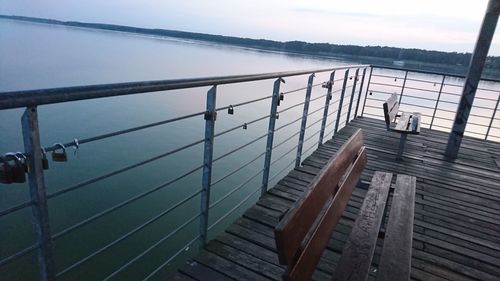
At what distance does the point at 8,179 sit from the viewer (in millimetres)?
951

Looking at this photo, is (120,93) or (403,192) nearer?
(120,93)

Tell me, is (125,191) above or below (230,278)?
below

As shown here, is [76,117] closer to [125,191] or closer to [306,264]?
[125,191]

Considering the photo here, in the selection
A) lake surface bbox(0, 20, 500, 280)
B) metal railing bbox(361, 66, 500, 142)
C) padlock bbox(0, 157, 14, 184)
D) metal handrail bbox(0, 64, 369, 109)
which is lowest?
lake surface bbox(0, 20, 500, 280)

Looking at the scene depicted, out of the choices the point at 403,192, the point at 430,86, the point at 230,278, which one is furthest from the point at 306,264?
the point at 430,86

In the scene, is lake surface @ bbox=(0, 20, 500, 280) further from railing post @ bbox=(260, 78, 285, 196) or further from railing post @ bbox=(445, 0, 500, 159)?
railing post @ bbox=(445, 0, 500, 159)

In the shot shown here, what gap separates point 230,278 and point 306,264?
0.96 metres

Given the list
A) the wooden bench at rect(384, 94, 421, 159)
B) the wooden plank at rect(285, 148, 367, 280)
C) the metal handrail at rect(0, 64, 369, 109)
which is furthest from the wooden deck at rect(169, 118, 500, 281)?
the metal handrail at rect(0, 64, 369, 109)

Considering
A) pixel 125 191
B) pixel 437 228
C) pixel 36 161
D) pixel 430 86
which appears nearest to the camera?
pixel 36 161

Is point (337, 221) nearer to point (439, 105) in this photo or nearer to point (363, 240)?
point (363, 240)

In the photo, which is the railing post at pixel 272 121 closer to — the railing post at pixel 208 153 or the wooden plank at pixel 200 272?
the railing post at pixel 208 153

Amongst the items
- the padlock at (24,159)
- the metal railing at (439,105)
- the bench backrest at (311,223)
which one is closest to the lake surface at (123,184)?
the bench backrest at (311,223)

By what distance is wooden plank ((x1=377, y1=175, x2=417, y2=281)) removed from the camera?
1.44m

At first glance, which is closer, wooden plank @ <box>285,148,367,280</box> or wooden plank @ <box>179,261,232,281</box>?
wooden plank @ <box>285,148,367,280</box>
